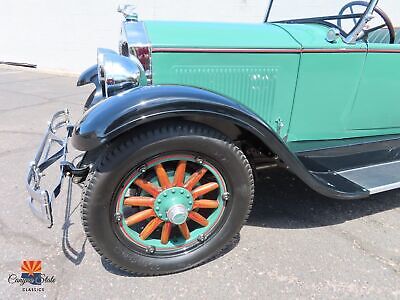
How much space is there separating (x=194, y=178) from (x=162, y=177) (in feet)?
0.62

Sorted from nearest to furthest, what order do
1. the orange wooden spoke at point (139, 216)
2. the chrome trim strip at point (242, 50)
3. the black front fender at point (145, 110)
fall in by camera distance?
the black front fender at point (145, 110), the orange wooden spoke at point (139, 216), the chrome trim strip at point (242, 50)

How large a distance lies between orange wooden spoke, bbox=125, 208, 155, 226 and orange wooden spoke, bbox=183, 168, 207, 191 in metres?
0.25

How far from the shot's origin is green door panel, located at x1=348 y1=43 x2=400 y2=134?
261cm

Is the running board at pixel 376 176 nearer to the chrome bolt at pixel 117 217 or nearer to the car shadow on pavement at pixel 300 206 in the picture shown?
the car shadow on pavement at pixel 300 206

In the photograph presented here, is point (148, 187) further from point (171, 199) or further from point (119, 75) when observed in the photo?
point (119, 75)

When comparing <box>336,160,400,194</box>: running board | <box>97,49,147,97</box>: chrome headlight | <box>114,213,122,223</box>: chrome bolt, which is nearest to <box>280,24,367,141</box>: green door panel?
<box>336,160,400,194</box>: running board

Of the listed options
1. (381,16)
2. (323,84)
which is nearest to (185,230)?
(323,84)

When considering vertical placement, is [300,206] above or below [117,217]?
below

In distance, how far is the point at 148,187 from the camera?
76.2 inches

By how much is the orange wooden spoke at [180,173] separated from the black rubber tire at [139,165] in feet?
0.34

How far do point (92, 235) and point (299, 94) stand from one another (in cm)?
171

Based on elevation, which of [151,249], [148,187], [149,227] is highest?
[148,187]

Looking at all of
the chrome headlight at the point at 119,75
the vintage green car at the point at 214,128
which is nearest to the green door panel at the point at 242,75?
the vintage green car at the point at 214,128

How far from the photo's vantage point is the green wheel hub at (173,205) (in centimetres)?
194
